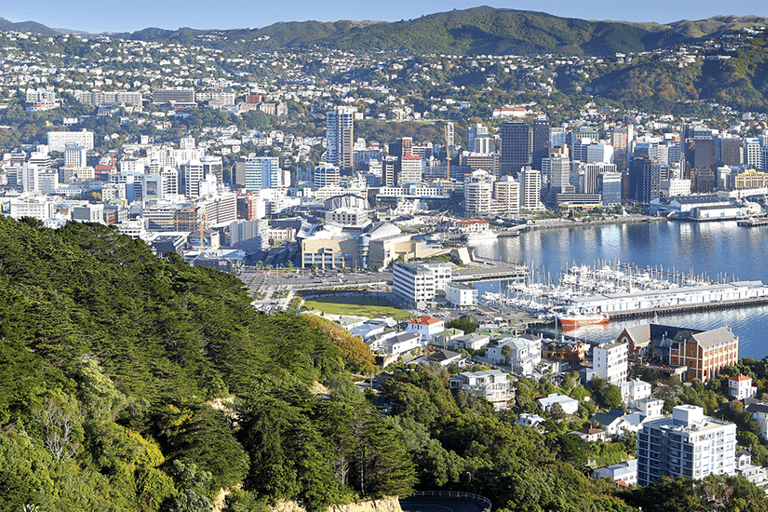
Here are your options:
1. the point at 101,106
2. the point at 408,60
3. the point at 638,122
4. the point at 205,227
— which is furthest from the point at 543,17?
the point at 205,227

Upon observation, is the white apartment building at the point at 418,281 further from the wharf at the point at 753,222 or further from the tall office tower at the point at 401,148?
the tall office tower at the point at 401,148

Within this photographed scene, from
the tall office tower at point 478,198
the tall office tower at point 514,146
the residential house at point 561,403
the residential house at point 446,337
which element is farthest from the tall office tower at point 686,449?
the tall office tower at point 514,146

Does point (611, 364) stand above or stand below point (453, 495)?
below

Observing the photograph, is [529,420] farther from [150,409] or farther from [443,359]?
[150,409]

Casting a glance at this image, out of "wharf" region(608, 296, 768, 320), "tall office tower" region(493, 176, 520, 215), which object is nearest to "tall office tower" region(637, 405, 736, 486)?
"wharf" region(608, 296, 768, 320)

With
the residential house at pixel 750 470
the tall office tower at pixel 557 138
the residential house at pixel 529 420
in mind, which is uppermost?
the tall office tower at pixel 557 138

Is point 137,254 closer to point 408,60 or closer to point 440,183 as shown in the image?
point 440,183

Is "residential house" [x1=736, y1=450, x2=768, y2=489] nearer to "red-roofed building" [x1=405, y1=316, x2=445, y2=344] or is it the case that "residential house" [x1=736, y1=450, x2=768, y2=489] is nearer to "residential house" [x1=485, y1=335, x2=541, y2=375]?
"residential house" [x1=485, y1=335, x2=541, y2=375]

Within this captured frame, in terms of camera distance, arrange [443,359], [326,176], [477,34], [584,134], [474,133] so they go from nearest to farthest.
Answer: [443,359], [326,176], [584,134], [474,133], [477,34]

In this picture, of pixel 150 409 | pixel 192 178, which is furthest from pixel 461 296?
pixel 192 178
